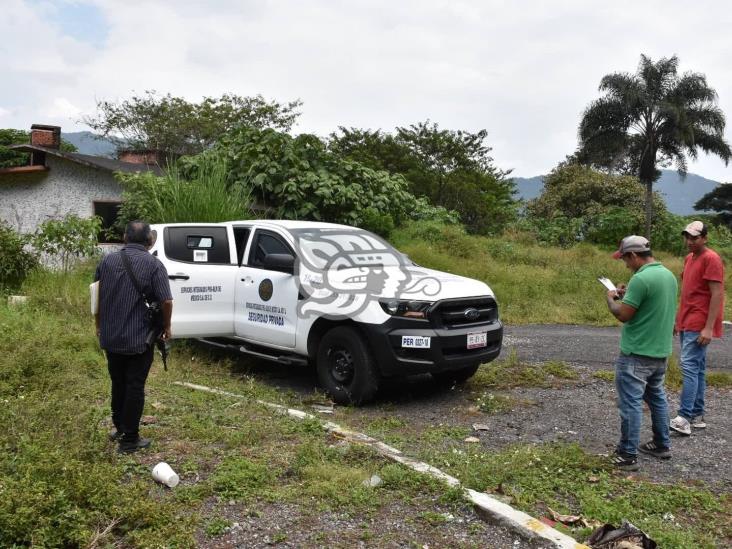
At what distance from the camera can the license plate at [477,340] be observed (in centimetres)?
625

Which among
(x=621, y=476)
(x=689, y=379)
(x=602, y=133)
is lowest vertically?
(x=621, y=476)

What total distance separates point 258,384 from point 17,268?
6.57 metres

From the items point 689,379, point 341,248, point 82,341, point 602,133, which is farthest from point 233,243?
point 602,133

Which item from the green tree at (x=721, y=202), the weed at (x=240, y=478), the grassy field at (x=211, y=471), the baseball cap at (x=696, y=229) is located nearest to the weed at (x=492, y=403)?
the grassy field at (x=211, y=471)

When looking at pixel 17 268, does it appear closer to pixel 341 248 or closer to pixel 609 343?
pixel 341 248

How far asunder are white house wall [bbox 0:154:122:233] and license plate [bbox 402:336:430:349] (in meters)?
12.8

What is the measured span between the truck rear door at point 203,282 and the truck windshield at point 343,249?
0.89 meters

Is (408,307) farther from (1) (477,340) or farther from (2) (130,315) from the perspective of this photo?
(2) (130,315)

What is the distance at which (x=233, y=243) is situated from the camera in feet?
24.5

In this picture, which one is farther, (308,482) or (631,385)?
(631,385)

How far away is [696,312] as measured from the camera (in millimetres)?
5551

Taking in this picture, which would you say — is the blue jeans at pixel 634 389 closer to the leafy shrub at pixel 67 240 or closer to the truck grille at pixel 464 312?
the truck grille at pixel 464 312

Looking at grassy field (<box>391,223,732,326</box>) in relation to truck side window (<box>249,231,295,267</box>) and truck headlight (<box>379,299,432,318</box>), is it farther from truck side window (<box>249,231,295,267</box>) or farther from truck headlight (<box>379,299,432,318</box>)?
truck headlight (<box>379,299,432,318</box>)

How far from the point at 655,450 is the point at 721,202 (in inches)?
1989
